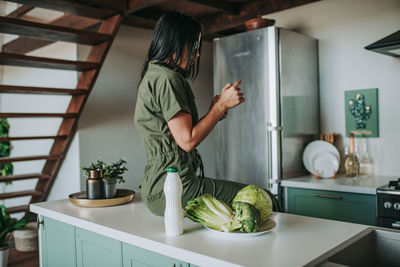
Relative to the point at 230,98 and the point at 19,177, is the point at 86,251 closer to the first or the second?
the point at 230,98

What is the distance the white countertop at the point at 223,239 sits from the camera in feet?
3.55

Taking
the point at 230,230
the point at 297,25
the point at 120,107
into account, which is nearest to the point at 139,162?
the point at 120,107

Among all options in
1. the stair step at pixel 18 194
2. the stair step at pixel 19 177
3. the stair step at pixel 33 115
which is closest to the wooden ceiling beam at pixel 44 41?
the stair step at pixel 33 115

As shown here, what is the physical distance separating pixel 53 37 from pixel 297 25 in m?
2.16

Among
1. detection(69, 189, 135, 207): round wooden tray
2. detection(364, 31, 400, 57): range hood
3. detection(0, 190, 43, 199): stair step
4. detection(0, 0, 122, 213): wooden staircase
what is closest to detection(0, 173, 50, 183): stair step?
detection(0, 0, 122, 213): wooden staircase

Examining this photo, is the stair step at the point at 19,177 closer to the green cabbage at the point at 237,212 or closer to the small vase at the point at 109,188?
the small vase at the point at 109,188

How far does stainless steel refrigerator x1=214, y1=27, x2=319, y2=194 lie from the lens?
121 inches

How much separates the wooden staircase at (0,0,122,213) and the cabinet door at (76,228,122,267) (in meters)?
1.62

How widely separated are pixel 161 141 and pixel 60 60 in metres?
1.66

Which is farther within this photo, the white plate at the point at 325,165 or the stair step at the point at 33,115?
the white plate at the point at 325,165

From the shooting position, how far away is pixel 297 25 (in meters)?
3.58

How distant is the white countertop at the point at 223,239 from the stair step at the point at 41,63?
A: 1.49m

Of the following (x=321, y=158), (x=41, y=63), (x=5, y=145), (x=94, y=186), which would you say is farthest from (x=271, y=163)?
(x=5, y=145)

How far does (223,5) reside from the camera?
3.50m
